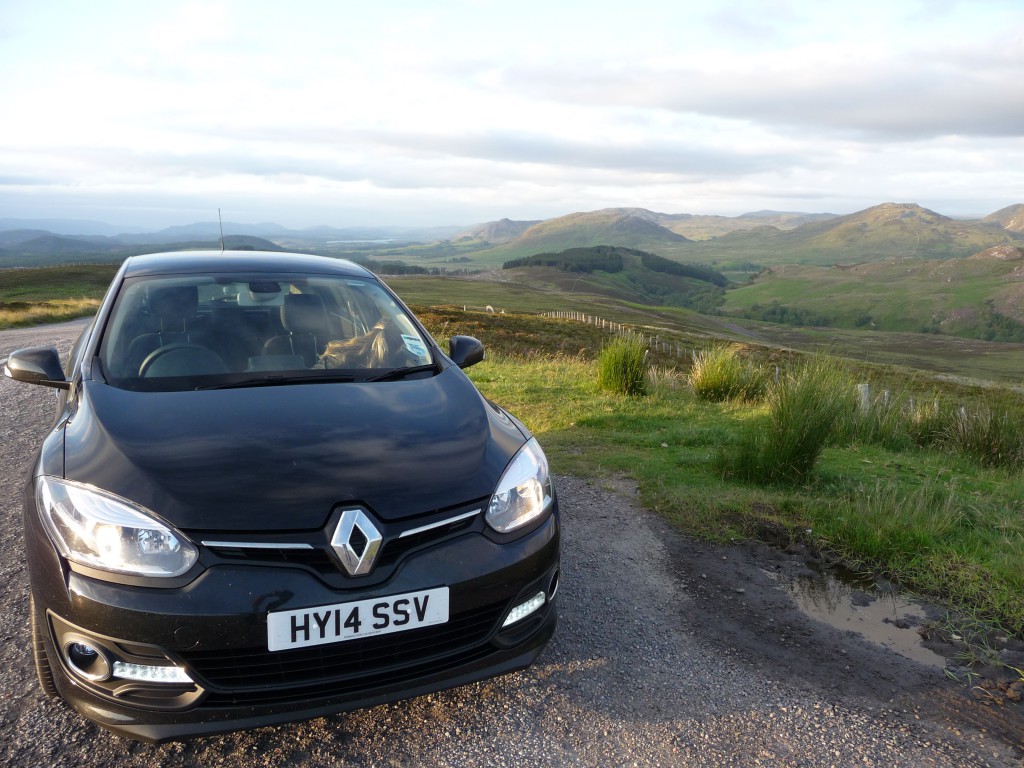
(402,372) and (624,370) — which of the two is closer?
(402,372)

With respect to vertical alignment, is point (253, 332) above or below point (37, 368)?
above

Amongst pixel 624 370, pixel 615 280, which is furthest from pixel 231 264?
pixel 615 280

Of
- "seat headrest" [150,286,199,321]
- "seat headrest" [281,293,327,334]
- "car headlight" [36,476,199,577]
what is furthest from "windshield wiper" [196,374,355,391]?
"car headlight" [36,476,199,577]

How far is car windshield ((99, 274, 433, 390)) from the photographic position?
11.1 feet

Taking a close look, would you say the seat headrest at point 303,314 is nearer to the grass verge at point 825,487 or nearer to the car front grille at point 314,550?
the car front grille at point 314,550

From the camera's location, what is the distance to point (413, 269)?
563ft

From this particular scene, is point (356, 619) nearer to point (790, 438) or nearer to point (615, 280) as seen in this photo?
point (790, 438)

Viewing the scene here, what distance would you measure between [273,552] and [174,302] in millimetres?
2161

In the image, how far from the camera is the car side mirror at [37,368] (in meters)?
3.38

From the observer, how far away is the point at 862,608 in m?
3.68

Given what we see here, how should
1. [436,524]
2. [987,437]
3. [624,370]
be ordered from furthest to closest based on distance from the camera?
1. [624,370]
2. [987,437]
3. [436,524]

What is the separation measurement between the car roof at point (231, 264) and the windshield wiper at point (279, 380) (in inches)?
46.9

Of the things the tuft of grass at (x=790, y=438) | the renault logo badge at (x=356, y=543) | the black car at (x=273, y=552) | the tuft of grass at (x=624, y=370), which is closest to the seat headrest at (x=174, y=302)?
the black car at (x=273, y=552)

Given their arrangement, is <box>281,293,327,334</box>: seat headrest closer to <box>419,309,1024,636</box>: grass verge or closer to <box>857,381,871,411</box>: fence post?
<box>419,309,1024,636</box>: grass verge
